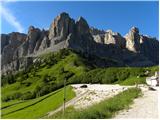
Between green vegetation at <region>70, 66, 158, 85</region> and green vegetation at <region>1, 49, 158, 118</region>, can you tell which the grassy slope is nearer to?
green vegetation at <region>1, 49, 158, 118</region>

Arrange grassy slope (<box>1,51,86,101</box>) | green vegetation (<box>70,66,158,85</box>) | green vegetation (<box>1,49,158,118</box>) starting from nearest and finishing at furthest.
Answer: green vegetation (<box>1,49,158,118</box>)
green vegetation (<box>70,66,158,85</box>)
grassy slope (<box>1,51,86,101</box>)

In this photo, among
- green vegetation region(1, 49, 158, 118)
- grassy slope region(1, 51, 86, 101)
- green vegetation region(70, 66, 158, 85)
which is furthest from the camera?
grassy slope region(1, 51, 86, 101)

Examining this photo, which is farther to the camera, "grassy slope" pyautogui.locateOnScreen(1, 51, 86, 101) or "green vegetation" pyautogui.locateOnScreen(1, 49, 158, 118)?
"grassy slope" pyautogui.locateOnScreen(1, 51, 86, 101)

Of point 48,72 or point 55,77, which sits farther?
point 48,72

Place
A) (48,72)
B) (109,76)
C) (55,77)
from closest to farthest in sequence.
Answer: (109,76), (55,77), (48,72)

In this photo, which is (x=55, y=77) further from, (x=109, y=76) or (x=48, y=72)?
(x=109, y=76)

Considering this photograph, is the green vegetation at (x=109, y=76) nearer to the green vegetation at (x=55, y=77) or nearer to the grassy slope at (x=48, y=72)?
the green vegetation at (x=55, y=77)

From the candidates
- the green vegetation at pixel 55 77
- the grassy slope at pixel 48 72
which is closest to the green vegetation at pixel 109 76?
the green vegetation at pixel 55 77

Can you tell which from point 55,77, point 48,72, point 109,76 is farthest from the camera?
point 48,72

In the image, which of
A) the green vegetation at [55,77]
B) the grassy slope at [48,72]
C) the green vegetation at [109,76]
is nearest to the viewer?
the green vegetation at [55,77]

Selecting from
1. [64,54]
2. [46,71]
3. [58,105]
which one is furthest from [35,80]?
[58,105]

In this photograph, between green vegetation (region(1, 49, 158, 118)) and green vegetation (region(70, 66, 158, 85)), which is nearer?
green vegetation (region(1, 49, 158, 118))

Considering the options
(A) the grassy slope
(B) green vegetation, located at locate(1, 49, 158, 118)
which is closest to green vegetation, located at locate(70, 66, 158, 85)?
(B) green vegetation, located at locate(1, 49, 158, 118)

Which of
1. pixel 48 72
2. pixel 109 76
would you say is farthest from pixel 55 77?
pixel 109 76
